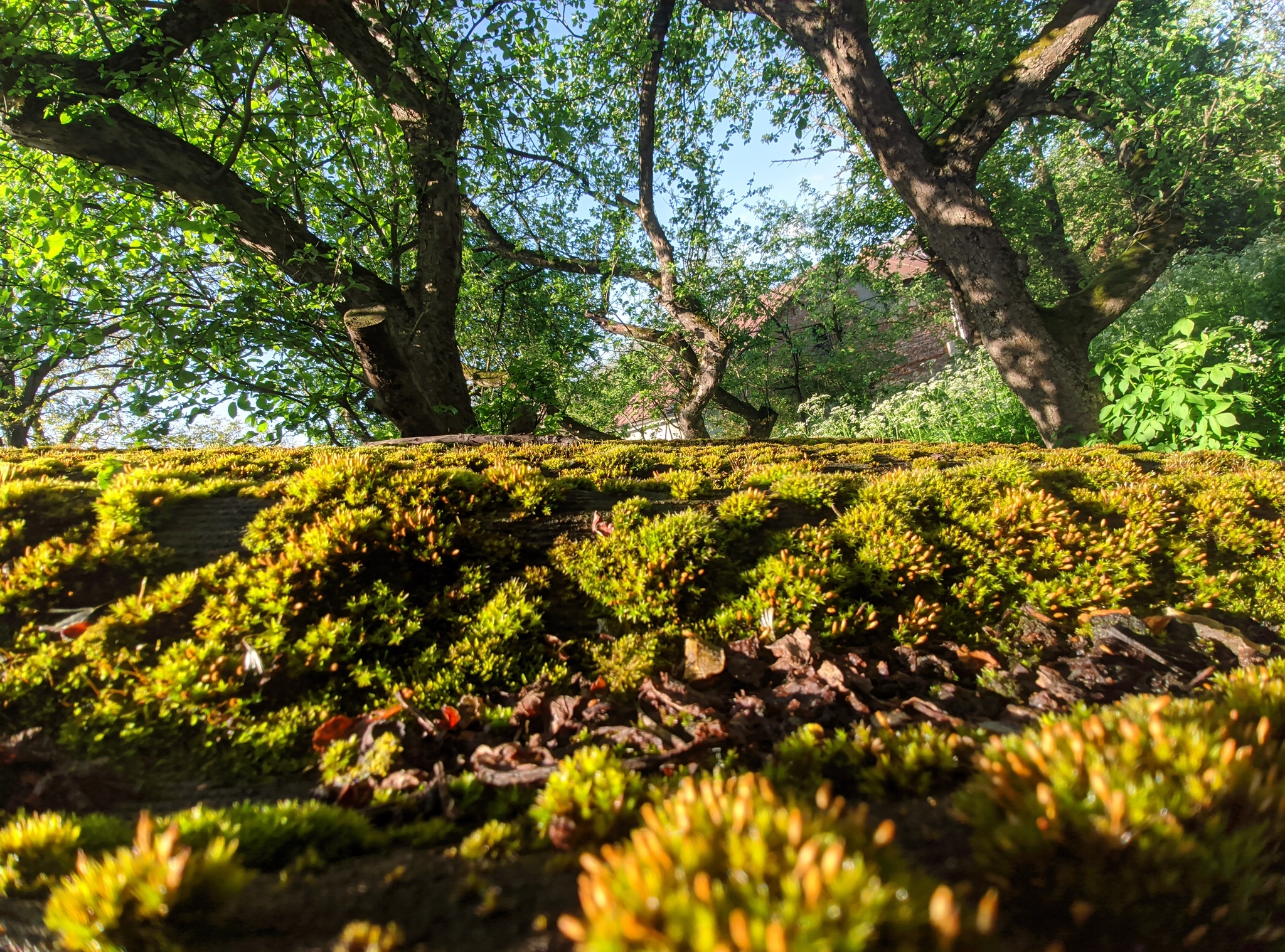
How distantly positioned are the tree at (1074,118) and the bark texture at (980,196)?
0.02 meters

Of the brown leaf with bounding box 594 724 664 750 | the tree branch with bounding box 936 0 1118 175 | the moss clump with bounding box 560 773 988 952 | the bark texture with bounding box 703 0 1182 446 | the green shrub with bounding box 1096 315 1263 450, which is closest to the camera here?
the moss clump with bounding box 560 773 988 952

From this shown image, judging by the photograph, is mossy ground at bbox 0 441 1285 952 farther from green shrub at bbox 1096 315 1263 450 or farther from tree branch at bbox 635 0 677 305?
tree branch at bbox 635 0 677 305

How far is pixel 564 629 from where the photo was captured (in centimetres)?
342

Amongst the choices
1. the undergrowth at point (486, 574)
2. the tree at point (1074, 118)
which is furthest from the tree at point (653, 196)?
the undergrowth at point (486, 574)

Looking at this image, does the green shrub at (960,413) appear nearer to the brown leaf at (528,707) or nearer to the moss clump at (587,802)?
the brown leaf at (528,707)

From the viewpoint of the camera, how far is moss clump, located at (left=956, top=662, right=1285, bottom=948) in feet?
4.46

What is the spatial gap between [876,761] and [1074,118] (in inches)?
559

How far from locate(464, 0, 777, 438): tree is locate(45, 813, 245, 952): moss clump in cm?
1314

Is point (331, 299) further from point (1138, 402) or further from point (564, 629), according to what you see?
point (1138, 402)

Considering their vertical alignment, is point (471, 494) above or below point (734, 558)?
above

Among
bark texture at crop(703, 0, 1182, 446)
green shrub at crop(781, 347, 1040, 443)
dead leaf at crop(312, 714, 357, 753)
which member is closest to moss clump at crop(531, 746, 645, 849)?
dead leaf at crop(312, 714, 357, 753)

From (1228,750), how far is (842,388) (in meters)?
20.4

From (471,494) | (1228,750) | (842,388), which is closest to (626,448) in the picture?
(471,494)

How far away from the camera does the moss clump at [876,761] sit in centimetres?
202
